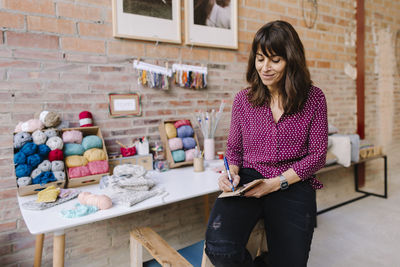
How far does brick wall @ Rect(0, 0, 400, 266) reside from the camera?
1600 millimetres

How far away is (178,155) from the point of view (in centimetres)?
189

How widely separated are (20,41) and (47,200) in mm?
958

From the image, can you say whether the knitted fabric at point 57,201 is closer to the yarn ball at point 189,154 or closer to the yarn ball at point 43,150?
the yarn ball at point 43,150

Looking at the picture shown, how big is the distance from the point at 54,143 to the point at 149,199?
23.9 inches

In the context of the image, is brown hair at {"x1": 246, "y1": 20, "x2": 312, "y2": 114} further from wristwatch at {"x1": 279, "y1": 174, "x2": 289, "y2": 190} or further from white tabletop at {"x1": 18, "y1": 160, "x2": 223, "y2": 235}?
white tabletop at {"x1": 18, "y1": 160, "x2": 223, "y2": 235}

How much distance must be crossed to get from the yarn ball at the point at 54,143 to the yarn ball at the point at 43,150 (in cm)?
2

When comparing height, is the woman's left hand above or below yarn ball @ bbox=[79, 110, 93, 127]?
below

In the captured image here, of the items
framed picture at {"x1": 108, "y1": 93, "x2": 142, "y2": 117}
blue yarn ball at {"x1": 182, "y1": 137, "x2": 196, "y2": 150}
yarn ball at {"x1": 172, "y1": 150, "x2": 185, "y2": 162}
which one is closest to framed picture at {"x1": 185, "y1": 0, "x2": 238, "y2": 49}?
framed picture at {"x1": 108, "y1": 93, "x2": 142, "y2": 117}

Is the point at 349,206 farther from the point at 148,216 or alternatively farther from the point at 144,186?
the point at 144,186

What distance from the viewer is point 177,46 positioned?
7.02 feet

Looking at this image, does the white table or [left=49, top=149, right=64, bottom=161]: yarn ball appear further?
[left=49, top=149, right=64, bottom=161]: yarn ball

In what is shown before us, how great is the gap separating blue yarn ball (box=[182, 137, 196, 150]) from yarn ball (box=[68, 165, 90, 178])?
2.21 feet

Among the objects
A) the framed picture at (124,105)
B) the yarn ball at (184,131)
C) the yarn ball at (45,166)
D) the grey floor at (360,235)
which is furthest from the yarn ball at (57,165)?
A: the grey floor at (360,235)

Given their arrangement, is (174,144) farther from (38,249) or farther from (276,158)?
(38,249)
